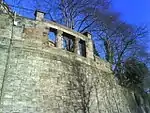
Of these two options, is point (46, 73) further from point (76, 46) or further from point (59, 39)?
point (76, 46)

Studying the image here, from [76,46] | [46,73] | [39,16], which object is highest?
[39,16]

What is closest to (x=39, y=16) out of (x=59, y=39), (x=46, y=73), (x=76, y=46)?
(x=59, y=39)

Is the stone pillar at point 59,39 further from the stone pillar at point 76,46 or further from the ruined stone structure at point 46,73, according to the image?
the stone pillar at point 76,46

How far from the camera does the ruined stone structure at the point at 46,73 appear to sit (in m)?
7.69

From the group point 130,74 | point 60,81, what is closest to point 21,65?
point 60,81

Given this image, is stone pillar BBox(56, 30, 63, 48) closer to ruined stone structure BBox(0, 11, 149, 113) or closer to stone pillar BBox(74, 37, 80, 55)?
ruined stone structure BBox(0, 11, 149, 113)

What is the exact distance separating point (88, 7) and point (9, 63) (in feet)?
31.6

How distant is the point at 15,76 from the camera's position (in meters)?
7.88

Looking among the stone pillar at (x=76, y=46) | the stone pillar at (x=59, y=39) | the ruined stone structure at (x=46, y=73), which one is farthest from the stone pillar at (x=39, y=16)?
the stone pillar at (x=76, y=46)

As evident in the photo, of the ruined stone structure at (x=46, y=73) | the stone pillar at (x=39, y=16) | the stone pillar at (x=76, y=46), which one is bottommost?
the ruined stone structure at (x=46, y=73)

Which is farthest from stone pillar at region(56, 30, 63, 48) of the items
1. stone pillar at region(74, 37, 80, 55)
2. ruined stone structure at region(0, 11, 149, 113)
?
stone pillar at region(74, 37, 80, 55)

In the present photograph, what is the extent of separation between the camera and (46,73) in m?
8.55

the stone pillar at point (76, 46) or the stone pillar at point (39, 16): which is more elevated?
the stone pillar at point (39, 16)

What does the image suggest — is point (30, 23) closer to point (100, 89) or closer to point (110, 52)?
point (100, 89)
